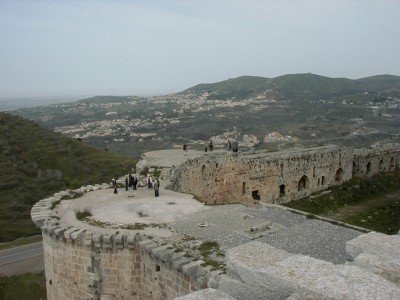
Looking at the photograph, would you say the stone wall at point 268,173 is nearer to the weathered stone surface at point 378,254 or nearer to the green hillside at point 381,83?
the weathered stone surface at point 378,254

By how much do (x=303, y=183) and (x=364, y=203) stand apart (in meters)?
4.05

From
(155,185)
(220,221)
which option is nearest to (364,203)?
(155,185)

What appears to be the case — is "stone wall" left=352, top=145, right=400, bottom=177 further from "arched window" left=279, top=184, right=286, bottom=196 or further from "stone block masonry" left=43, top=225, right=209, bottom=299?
"stone block masonry" left=43, top=225, right=209, bottom=299

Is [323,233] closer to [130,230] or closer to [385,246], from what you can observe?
[130,230]

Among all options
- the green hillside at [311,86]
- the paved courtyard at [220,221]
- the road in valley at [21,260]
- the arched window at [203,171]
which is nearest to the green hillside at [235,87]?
the green hillside at [311,86]

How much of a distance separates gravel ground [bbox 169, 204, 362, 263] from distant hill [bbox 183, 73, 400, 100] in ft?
273

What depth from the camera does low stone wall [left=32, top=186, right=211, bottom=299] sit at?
8664mm

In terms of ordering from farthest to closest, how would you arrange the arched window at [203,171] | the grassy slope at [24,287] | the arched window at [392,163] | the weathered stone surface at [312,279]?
the arched window at [392,163] < the arched window at [203,171] < the grassy slope at [24,287] < the weathered stone surface at [312,279]

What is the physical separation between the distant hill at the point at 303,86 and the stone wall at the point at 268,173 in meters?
66.5

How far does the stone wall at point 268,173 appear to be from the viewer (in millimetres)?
20609

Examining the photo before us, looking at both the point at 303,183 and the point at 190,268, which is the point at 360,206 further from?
the point at 190,268

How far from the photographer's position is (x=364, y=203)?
26.1m

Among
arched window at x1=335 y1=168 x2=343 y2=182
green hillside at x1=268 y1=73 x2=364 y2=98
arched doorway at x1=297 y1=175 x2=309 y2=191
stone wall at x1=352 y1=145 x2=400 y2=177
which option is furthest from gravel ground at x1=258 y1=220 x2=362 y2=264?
green hillside at x1=268 y1=73 x2=364 y2=98

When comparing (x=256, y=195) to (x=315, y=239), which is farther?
(x=256, y=195)
